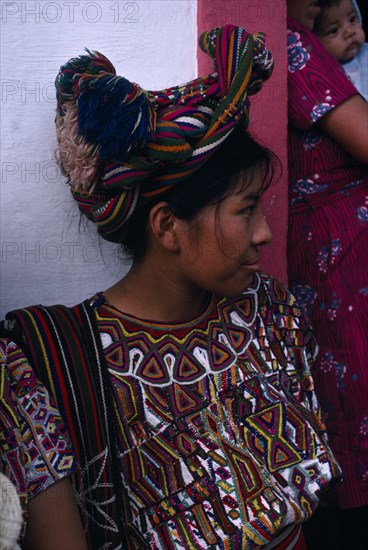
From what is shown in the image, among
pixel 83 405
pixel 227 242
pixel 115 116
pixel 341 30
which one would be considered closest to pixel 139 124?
pixel 115 116

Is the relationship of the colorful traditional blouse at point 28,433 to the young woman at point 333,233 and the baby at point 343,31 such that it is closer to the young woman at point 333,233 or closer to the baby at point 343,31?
the young woman at point 333,233

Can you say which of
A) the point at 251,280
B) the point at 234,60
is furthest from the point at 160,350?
the point at 234,60

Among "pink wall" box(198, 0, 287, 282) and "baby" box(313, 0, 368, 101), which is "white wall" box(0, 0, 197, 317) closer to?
"pink wall" box(198, 0, 287, 282)

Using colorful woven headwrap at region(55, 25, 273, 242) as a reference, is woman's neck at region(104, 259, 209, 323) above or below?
below

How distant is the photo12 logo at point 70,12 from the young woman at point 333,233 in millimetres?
589

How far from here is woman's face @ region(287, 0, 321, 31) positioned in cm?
256

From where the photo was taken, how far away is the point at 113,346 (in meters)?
1.85

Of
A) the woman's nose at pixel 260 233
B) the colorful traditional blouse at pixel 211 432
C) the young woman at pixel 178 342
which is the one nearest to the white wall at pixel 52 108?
the young woman at pixel 178 342

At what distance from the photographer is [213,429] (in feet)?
5.88

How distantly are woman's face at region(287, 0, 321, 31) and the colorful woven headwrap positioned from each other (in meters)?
0.73

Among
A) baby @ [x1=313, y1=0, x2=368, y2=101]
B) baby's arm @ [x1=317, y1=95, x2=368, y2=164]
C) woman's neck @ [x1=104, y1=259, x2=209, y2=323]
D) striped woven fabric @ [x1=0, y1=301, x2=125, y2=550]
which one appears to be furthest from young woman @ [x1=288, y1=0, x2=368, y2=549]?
striped woven fabric @ [x1=0, y1=301, x2=125, y2=550]

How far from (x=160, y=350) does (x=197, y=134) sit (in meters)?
0.59

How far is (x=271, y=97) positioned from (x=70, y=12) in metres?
0.74

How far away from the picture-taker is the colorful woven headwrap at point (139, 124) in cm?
172
